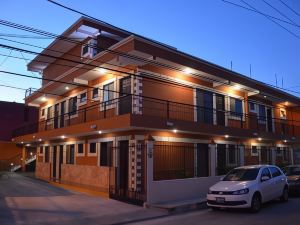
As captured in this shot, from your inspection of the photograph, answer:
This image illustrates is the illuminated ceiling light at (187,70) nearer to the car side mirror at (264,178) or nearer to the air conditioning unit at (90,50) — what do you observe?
the air conditioning unit at (90,50)

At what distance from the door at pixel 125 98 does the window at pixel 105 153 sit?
6.19ft

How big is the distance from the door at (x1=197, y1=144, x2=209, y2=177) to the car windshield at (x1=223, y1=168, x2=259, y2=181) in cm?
517

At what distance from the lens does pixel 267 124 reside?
27156 mm

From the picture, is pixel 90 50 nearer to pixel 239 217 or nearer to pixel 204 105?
pixel 204 105

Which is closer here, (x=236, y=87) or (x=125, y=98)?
(x=125, y=98)

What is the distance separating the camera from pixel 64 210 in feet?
41.6

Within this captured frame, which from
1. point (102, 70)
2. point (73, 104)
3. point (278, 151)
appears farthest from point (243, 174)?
point (278, 151)

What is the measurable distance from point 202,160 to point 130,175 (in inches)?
212

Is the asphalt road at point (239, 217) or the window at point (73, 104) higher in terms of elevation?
the window at point (73, 104)

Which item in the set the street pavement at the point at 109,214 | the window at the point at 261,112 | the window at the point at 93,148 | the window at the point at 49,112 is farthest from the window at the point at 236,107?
the window at the point at 49,112

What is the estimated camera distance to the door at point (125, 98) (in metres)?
16.8

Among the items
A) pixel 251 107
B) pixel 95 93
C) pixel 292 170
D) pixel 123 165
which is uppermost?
pixel 95 93

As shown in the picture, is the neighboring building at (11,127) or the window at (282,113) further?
the neighboring building at (11,127)

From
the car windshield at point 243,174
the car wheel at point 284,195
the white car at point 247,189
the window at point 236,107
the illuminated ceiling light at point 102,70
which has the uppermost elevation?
the illuminated ceiling light at point 102,70
